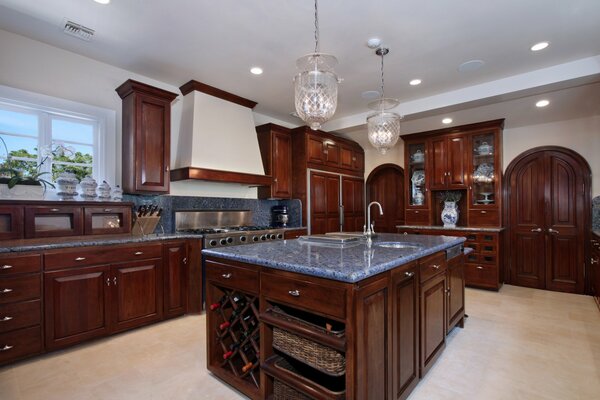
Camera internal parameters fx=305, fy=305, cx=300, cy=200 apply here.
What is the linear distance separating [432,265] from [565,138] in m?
3.97

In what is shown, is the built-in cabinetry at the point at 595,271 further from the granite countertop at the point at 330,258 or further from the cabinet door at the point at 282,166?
the cabinet door at the point at 282,166

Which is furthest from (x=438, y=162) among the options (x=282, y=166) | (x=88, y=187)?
(x=88, y=187)

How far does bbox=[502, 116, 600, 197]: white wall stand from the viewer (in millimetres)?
4305

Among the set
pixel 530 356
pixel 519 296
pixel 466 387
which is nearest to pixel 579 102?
pixel 519 296

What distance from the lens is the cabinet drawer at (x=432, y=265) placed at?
2101 millimetres

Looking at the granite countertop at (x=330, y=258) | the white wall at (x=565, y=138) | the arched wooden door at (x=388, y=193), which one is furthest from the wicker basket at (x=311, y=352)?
the arched wooden door at (x=388, y=193)

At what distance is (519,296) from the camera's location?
4.23 m

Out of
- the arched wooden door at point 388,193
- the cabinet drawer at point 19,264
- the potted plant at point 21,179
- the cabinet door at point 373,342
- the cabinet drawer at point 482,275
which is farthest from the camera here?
the arched wooden door at point 388,193

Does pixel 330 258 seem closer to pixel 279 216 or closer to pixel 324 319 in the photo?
pixel 324 319

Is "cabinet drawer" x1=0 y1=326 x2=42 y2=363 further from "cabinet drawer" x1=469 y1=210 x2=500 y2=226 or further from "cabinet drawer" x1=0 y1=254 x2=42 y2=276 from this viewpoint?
"cabinet drawer" x1=469 y1=210 x2=500 y2=226

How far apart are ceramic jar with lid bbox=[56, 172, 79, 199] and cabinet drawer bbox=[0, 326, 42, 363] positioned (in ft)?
4.03

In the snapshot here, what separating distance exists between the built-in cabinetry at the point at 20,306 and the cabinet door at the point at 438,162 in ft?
17.0

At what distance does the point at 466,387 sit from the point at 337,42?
301 cm

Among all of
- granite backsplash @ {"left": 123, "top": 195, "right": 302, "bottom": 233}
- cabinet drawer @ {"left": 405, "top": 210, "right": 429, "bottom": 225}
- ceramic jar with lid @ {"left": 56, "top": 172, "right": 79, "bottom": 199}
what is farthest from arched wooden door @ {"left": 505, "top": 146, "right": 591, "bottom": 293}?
ceramic jar with lid @ {"left": 56, "top": 172, "right": 79, "bottom": 199}
